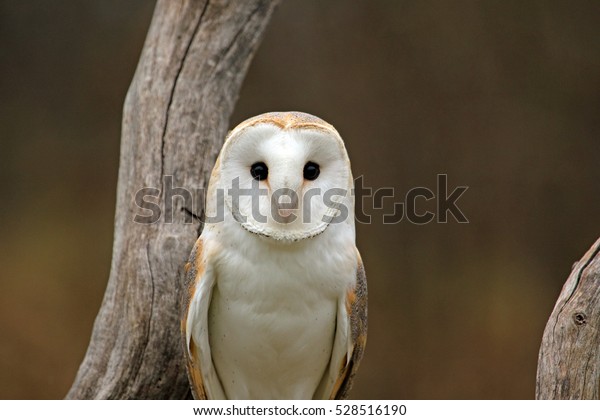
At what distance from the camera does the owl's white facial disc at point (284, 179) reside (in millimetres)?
1345

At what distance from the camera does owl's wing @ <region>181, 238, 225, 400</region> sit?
1.51 metres

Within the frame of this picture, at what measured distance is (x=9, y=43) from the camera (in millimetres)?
2777

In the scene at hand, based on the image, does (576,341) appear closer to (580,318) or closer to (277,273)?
(580,318)

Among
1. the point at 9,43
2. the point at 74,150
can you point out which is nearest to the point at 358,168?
the point at 74,150

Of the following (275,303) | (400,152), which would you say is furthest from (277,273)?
(400,152)

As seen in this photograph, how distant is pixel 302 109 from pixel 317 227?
1.46m

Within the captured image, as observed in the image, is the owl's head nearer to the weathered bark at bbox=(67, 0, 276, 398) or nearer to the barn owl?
the barn owl

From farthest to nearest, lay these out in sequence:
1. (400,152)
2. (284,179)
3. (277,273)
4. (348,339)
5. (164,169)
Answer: (400,152), (164,169), (348,339), (277,273), (284,179)

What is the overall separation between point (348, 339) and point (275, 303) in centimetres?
19

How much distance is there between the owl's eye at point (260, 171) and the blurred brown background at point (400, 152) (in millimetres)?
1441

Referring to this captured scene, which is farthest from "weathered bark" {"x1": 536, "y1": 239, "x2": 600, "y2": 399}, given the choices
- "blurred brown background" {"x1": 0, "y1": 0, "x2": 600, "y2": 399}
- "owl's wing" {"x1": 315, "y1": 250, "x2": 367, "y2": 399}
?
"blurred brown background" {"x1": 0, "y1": 0, "x2": 600, "y2": 399}

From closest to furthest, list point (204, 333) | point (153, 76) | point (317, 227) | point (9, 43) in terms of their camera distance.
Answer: point (317, 227) < point (204, 333) < point (153, 76) < point (9, 43)

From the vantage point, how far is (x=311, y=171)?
141 cm
